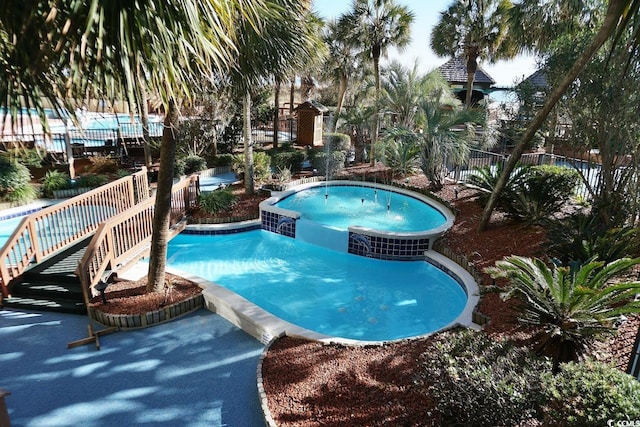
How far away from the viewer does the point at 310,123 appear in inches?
782

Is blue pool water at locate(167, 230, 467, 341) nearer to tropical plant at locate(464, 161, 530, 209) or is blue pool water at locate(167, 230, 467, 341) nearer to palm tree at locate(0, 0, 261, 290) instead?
tropical plant at locate(464, 161, 530, 209)

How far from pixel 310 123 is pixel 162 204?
1468 cm

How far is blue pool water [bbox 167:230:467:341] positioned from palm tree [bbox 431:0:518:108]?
10.8 metres

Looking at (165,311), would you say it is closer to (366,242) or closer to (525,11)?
(366,242)

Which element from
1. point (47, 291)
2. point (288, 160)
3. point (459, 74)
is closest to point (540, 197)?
point (288, 160)

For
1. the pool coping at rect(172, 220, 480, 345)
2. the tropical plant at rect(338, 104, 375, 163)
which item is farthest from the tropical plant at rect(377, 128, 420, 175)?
the pool coping at rect(172, 220, 480, 345)

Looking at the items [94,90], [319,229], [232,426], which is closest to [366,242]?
[319,229]

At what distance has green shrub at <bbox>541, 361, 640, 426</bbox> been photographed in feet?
8.78

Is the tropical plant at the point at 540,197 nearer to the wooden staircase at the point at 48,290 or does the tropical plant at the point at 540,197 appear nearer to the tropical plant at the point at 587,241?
the tropical plant at the point at 587,241

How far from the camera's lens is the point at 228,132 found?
59.0 feet

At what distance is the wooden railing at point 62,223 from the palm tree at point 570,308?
23.5 feet

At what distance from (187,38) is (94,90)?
0.81 metres

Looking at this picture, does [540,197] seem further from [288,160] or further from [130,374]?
[288,160]

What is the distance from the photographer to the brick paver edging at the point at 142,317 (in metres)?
5.76
